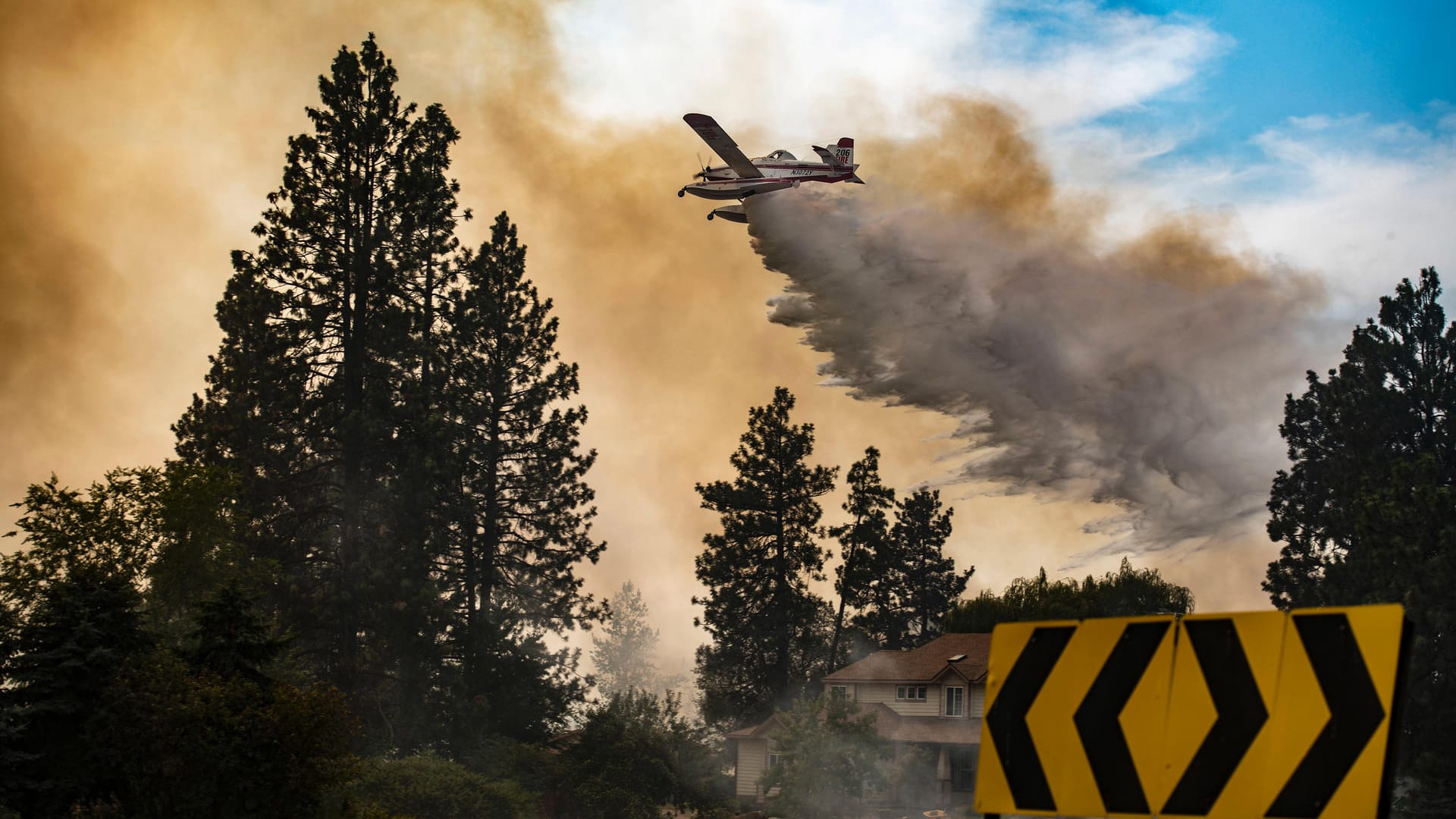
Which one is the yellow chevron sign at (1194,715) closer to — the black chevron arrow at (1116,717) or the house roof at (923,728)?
the black chevron arrow at (1116,717)

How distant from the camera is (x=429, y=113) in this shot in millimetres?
55906

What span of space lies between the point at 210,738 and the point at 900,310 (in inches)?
1329

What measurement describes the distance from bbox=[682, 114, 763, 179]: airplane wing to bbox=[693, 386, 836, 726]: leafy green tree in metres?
32.8

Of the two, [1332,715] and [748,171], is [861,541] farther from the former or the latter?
[1332,715]

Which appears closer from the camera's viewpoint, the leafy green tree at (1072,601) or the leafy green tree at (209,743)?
the leafy green tree at (209,743)

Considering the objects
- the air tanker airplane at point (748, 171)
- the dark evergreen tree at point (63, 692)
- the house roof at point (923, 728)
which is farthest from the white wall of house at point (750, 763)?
the dark evergreen tree at point (63, 692)

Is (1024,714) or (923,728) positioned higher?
(923,728)

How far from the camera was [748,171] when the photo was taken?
45281mm

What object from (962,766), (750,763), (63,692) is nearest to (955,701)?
(962,766)

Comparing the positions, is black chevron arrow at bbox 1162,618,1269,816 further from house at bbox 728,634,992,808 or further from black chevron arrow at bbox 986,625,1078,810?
house at bbox 728,634,992,808

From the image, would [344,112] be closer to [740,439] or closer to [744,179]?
[744,179]

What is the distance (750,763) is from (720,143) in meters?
35.5

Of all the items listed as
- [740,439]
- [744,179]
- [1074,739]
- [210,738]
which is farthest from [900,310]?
[1074,739]

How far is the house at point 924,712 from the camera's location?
57719 mm
